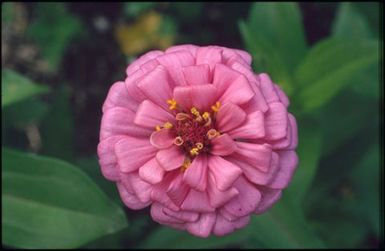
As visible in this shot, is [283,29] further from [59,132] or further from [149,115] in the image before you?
[149,115]

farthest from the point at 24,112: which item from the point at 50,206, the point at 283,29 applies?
the point at 283,29

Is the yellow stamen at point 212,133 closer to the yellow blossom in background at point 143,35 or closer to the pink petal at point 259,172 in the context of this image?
the pink petal at point 259,172

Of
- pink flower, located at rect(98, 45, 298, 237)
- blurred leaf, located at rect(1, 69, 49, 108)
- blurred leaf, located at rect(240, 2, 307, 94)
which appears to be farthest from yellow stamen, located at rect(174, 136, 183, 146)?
blurred leaf, located at rect(240, 2, 307, 94)

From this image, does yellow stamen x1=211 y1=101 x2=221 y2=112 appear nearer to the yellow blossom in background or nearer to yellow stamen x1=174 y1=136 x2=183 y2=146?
yellow stamen x1=174 y1=136 x2=183 y2=146

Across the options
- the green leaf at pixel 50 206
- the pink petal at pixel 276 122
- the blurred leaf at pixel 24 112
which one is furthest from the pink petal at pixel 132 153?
the blurred leaf at pixel 24 112

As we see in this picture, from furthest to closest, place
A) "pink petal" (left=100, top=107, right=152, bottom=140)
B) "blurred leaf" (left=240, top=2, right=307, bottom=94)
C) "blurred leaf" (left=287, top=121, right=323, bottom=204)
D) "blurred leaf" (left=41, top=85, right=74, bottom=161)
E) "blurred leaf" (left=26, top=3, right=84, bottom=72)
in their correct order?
"blurred leaf" (left=26, top=3, right=84, bottom=72), "blurred leaf" (left=41, top=85, right=74, bottom=161), "blurred leaf" (left=240, top=2, right=307, bottom=94), "blurred leaf" (left=287, top=121, right=323, bottom=204), "pink petal" (left=100, top=107, right=152, bottom=140)
